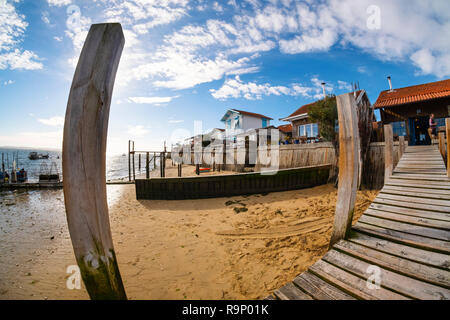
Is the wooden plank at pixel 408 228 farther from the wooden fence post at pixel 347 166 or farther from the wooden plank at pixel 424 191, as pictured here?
the wooden plank at pixel 424 191

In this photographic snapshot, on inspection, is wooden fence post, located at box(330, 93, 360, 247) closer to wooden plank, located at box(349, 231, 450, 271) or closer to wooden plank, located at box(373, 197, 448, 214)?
wooden plank, located at box(349, 231, 450, 271)

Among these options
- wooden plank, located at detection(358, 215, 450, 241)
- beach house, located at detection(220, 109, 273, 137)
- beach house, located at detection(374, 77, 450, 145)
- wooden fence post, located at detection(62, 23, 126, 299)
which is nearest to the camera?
wooden fence post, located at detection(62, 23, 126, 299)

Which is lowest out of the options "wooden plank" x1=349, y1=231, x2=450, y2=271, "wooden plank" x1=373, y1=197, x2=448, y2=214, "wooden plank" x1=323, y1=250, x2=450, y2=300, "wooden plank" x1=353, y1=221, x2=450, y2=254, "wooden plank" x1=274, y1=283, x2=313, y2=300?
"wooden plank" x1=274, y1=283, x2=313, y2=300

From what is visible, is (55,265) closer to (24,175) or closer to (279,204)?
(279,204)

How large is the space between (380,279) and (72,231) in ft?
9.34

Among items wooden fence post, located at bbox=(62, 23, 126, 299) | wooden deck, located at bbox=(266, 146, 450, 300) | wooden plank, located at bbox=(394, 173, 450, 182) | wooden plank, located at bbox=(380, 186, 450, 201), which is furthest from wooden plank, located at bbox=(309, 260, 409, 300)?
wooden plank, located at bbox=(394, 173, 450, 182)

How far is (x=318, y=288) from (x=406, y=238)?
156cm

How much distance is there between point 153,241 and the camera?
16.0ft

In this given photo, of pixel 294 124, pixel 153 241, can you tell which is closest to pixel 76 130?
pixel 153 241

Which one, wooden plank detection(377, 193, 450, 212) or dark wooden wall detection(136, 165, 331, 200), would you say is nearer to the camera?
wooden plank detection(377, 193, 450, 212)

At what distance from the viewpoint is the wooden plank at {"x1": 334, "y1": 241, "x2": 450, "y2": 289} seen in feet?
5.52

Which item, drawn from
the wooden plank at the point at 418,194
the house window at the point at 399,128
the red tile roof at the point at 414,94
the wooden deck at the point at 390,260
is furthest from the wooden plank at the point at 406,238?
the red tile roof at the point at 414,94

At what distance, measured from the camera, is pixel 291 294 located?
5.69ft

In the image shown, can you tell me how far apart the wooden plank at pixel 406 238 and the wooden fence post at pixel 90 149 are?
3.30 m
